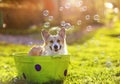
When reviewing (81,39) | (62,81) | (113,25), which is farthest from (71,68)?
(113,25)

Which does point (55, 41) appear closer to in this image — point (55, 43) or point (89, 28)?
point (55, 43)

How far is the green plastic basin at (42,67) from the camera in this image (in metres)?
5.76

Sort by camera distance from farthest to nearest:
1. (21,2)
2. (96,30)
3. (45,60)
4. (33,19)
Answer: (96,30)
(33,19)
(21,2)
(45,60)

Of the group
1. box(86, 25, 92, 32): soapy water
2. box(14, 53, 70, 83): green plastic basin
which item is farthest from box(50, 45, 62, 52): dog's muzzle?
box(86, 25, 92, 32): soapy water

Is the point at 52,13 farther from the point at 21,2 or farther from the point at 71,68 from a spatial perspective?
the point at 71,68

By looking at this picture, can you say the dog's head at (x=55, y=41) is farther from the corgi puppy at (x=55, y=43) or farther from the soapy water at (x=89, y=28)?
the soapy water at (x=89, y=28)

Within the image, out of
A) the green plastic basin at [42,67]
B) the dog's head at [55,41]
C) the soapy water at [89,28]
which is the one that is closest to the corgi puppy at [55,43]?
the dog's head at [55,41]

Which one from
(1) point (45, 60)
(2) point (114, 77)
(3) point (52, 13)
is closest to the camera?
(1) point (45, 60)

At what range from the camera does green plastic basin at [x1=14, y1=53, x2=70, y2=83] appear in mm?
5762

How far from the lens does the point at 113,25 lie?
25.7m

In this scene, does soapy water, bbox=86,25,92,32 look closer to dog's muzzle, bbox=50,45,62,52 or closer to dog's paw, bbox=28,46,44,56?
dog's paw, bbox=28,46,44,56

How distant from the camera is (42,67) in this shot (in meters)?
5.82

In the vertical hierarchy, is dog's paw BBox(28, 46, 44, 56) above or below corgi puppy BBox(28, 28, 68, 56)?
below

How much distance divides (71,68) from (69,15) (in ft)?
37.5
